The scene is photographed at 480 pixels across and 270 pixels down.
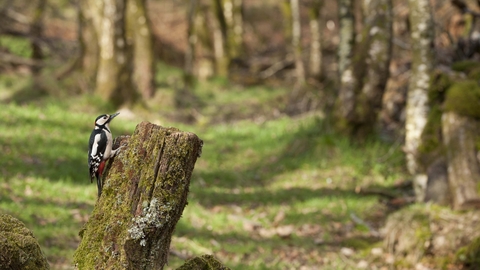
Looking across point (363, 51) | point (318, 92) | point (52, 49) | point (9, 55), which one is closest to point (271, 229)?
point (363, 51)

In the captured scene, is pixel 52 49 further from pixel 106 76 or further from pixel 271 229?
pixel 271 229

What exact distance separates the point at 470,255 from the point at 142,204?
4968mm

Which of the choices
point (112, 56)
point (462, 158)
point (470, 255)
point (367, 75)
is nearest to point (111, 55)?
point (112, 56)

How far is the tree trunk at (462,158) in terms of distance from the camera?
25.4 feet

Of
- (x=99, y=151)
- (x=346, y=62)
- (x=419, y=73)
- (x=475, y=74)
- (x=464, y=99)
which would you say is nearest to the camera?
(x=99, y=151)

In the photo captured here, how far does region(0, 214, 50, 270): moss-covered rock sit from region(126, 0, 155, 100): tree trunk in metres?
15.1

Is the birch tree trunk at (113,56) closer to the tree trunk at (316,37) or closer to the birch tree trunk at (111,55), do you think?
the birch tree trunk at (111,55)

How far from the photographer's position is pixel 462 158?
826 centimetres

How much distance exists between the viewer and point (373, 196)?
1012cm

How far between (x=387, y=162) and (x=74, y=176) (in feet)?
19.9

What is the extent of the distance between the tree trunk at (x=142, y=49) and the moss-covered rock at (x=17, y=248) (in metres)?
15.1

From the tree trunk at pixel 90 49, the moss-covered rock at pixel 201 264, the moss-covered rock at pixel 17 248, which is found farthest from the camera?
the tree trunk at pixel 90 49

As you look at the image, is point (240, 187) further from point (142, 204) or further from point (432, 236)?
point (142, 204)

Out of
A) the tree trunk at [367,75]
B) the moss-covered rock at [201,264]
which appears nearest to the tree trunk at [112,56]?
the tree trunk at [367,75]
